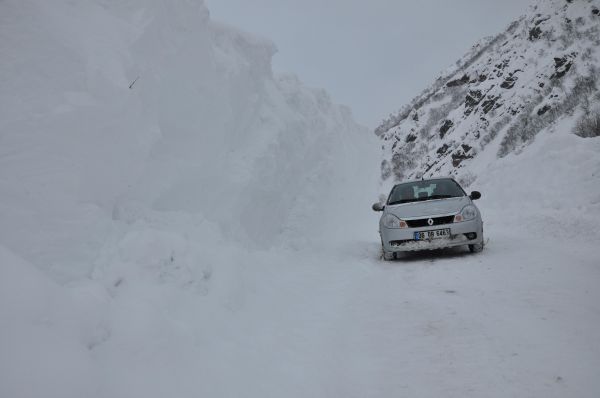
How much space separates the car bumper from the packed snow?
357mm

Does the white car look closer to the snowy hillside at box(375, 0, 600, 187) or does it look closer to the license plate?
the license plate

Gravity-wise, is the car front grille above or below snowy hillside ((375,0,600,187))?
below

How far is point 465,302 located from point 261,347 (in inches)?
92.0

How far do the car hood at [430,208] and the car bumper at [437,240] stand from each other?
0.29 metres

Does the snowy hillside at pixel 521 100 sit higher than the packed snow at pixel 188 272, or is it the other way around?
the snowy hillside at pixel 521 100

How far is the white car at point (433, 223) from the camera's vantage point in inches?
273

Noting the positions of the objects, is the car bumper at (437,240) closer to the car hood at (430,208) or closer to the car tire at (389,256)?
the car tire at (389,256)

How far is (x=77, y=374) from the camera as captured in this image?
2209 mm

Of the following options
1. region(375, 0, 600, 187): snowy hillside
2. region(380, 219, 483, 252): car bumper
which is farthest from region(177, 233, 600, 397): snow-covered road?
region(375, 0, 600, 187): snowy hillside

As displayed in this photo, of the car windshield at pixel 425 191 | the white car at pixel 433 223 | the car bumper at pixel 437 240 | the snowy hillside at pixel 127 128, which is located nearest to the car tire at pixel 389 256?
the white car at pixel 433 223

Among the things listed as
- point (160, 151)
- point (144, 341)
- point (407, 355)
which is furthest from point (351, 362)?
point (160, 151)

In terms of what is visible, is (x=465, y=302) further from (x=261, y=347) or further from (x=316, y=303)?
(x=261, y=347)

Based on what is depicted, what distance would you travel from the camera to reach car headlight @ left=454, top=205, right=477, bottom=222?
23.0 feet

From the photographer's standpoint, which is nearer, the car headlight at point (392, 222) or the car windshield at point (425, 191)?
the car headlight at point (392, 222)
